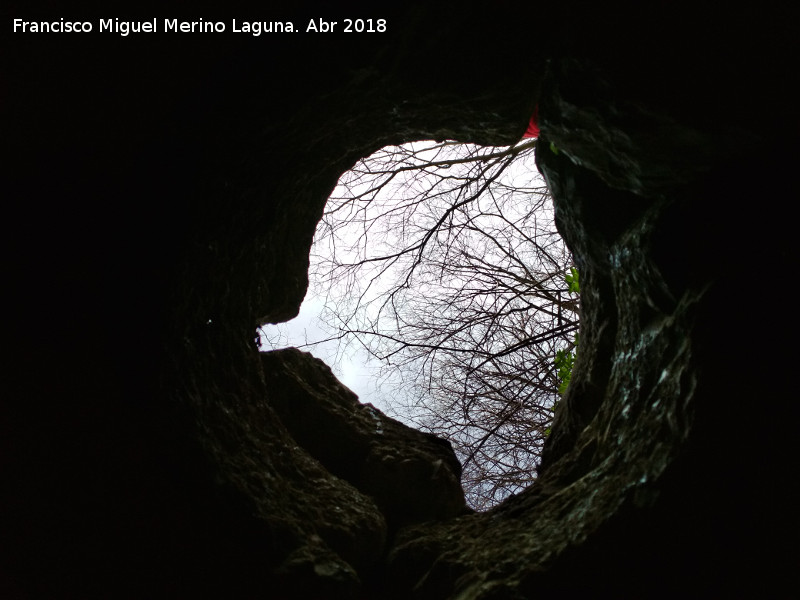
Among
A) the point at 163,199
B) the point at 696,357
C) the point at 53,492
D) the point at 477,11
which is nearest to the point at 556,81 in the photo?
the point at 477,11

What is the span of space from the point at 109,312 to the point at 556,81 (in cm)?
250

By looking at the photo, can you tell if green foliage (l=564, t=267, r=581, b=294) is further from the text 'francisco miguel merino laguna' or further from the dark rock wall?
the text 'francisco miguel merino laguna'

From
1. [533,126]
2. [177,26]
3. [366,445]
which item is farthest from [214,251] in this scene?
[533,126]

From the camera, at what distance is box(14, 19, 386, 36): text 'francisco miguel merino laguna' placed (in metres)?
1.91

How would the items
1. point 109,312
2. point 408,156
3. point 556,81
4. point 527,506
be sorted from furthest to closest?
point 408,156 < point 527,506 < point 556,81 < point 109,312

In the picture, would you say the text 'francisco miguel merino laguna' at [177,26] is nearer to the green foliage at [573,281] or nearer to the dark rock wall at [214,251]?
the dark rock wall at [214,251]

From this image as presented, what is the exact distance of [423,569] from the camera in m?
2.84

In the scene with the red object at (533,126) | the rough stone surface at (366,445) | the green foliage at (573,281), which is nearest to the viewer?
the red object at (533,126)

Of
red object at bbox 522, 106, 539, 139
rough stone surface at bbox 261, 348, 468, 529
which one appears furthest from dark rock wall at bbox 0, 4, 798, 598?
rough stone surface at bbox 261, 348, 468, 529

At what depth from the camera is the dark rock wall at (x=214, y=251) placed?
196 cm

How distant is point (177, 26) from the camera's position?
199cm

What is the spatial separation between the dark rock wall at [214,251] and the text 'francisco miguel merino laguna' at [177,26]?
4 cm

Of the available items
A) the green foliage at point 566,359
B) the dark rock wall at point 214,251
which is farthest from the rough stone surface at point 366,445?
the green foliage at point 566,359

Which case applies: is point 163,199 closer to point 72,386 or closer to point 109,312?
point 109,312
